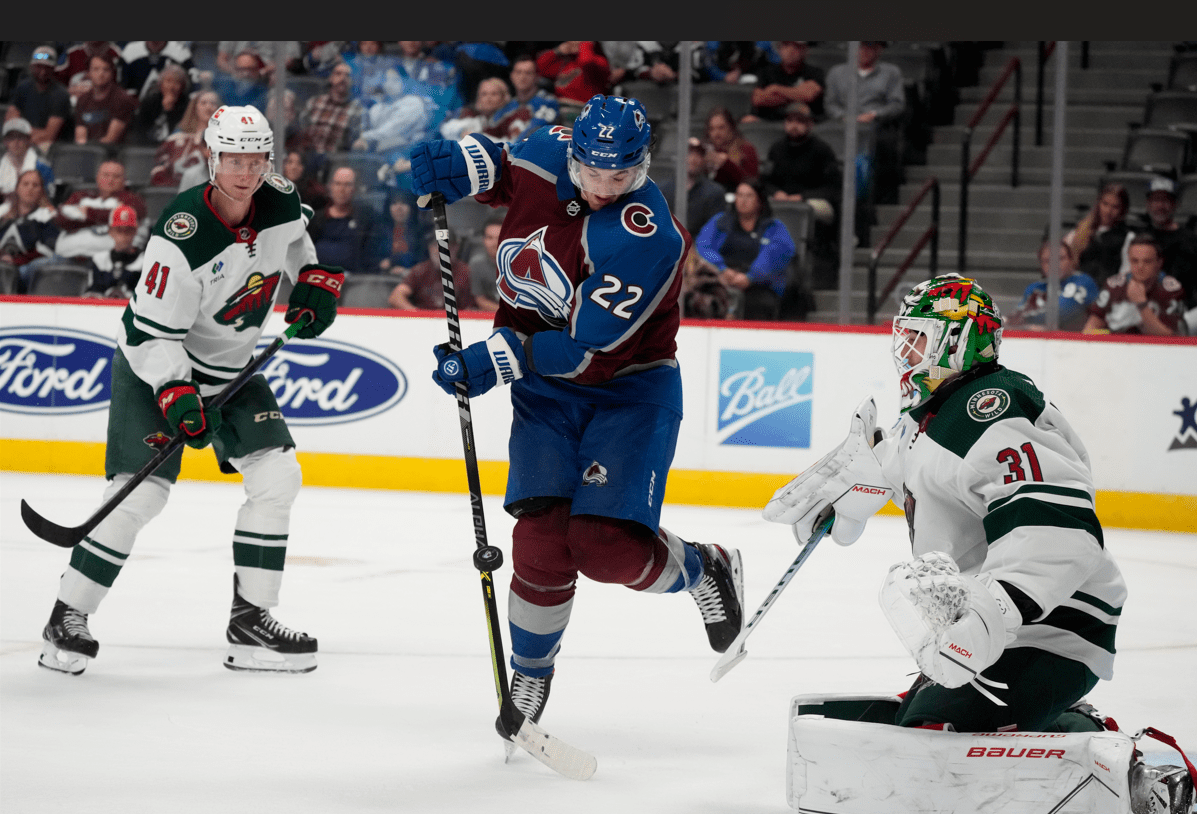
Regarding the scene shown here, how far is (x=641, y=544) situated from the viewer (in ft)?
9.14

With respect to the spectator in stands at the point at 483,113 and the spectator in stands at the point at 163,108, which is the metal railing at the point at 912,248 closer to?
the spectator in stands at the point at 483,113

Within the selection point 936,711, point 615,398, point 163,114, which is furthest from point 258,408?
point 163,114

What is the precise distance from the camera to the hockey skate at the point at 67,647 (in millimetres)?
3314

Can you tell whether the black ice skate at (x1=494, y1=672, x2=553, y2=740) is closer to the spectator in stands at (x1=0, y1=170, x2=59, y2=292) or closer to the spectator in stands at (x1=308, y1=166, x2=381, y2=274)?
the spectator in stands at (x1=308, y1=166, x2=381, y2=274)

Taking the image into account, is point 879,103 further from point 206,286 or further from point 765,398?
point 206,286

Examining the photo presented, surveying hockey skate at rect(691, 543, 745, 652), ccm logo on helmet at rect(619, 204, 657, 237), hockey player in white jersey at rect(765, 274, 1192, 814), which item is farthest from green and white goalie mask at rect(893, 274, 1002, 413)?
hockey skate at rect(691, 543, 745, 652)

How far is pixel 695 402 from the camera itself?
6.45 meters

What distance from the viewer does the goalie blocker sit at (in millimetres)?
2023

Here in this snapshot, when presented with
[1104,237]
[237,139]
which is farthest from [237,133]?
[1104,237]

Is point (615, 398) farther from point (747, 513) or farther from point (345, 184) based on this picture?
point (345, 184)

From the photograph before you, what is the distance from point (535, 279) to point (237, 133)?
96cm

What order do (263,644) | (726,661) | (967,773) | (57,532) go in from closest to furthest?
1. (967,773)
2. (726,661)
3. (57,532)
4. (263,644)

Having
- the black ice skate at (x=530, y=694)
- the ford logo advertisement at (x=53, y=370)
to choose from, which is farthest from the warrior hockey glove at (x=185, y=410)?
the ford logo advertisement at (x=53, y=370)

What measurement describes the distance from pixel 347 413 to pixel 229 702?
146 inches
